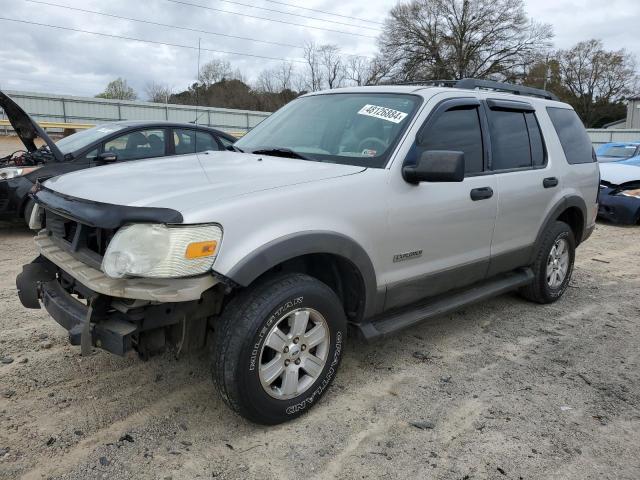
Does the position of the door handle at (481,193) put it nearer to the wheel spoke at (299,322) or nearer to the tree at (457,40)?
A: the wheel spoke at (299,322)

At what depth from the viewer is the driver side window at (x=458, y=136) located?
11.4 feet

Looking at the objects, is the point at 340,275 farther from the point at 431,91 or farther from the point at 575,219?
the point at 575,219

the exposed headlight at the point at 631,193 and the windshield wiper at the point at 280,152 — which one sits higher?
the windshield wiper at the point at 280,152

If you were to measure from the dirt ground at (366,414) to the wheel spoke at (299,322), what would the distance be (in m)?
0.55

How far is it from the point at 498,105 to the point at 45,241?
3.43 meters

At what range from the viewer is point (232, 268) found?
2.46 m

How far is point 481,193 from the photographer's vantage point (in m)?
3.79

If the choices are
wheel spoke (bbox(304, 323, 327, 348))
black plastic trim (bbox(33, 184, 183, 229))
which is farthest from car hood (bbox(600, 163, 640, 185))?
black plastic trim (bbox(33, 184, 183, 229))

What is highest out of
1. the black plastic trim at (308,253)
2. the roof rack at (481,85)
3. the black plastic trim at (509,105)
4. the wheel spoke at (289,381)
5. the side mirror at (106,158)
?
the roof rack at (481,85)

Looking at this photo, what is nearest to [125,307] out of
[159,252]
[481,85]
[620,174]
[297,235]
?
[159,252]

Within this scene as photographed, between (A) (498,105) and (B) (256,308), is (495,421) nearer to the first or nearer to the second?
(B) (256,308)

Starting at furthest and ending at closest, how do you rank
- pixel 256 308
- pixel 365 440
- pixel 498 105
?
1. pixel 498 105
2. pixel 365 440
3. pixel 256 308

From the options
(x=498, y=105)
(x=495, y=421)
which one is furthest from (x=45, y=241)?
(x=498, y=105)

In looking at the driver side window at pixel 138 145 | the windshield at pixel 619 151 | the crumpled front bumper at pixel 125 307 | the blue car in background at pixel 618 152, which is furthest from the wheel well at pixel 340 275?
the windshield at pixel 619 151
